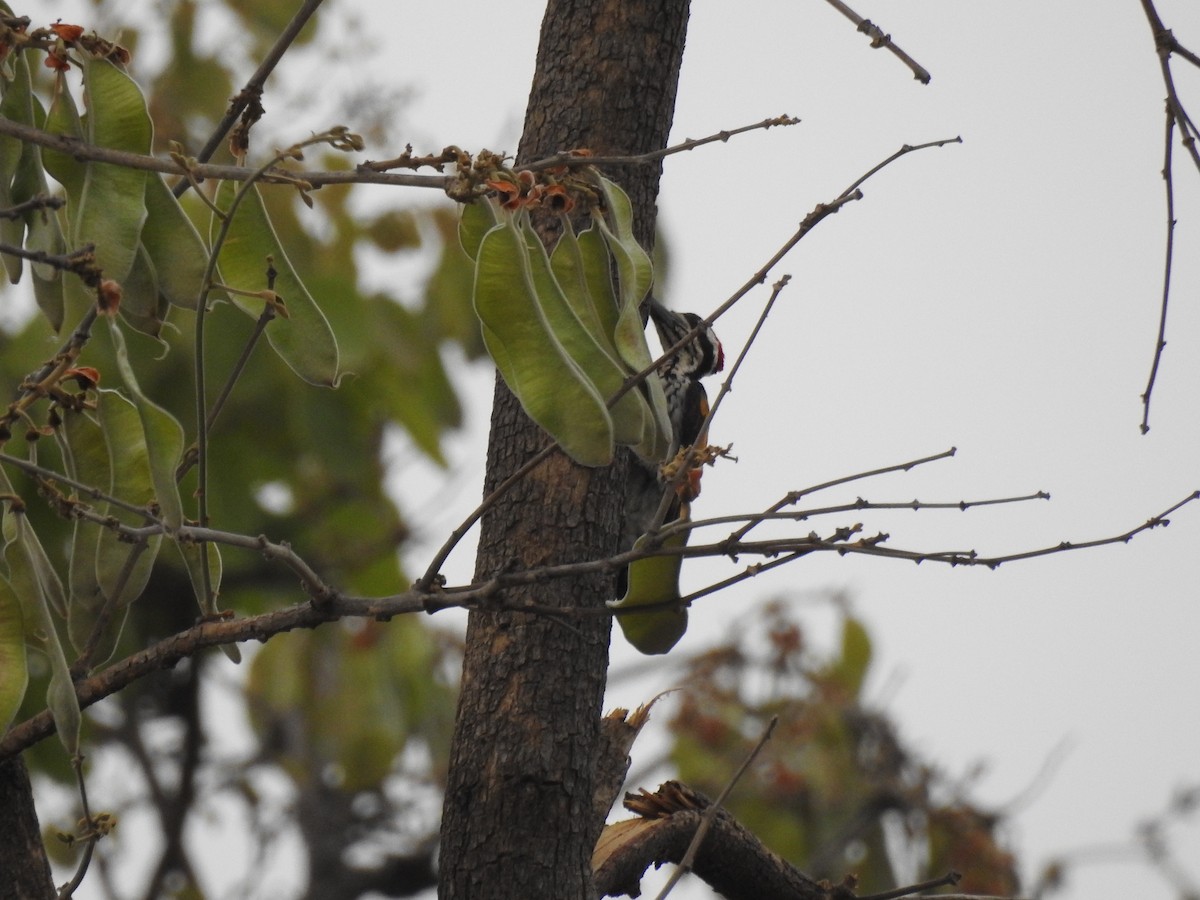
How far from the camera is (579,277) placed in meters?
1.97

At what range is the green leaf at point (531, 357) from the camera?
5.70 ft

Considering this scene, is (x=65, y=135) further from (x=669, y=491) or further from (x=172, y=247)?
(x=669, y=491)

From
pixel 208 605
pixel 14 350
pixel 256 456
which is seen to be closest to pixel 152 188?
pixel 208 605

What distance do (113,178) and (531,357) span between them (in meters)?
0.66

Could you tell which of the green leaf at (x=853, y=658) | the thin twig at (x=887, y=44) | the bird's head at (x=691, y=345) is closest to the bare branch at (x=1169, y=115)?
the thin twig at (x=887, y=44)

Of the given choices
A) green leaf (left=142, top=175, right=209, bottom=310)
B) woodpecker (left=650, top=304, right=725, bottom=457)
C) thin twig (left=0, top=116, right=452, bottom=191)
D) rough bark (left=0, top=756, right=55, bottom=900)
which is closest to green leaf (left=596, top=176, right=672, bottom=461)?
thin twig (left=0, top=116, right=452, bottom=191)

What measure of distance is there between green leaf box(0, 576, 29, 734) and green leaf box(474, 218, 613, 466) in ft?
2.51

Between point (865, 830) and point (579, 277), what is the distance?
5.31 meters

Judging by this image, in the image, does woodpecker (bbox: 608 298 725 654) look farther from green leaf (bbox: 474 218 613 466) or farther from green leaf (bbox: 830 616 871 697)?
green leaf (bbox: 830 616 871 697)

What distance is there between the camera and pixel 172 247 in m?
2.00

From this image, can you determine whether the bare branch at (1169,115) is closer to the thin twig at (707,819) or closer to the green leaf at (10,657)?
the thin twig at (707,819)

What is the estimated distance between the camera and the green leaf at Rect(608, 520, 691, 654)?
2027mm

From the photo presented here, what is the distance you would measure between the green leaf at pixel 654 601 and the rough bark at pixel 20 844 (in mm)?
1046

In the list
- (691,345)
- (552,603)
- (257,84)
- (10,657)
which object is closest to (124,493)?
(10,657)
